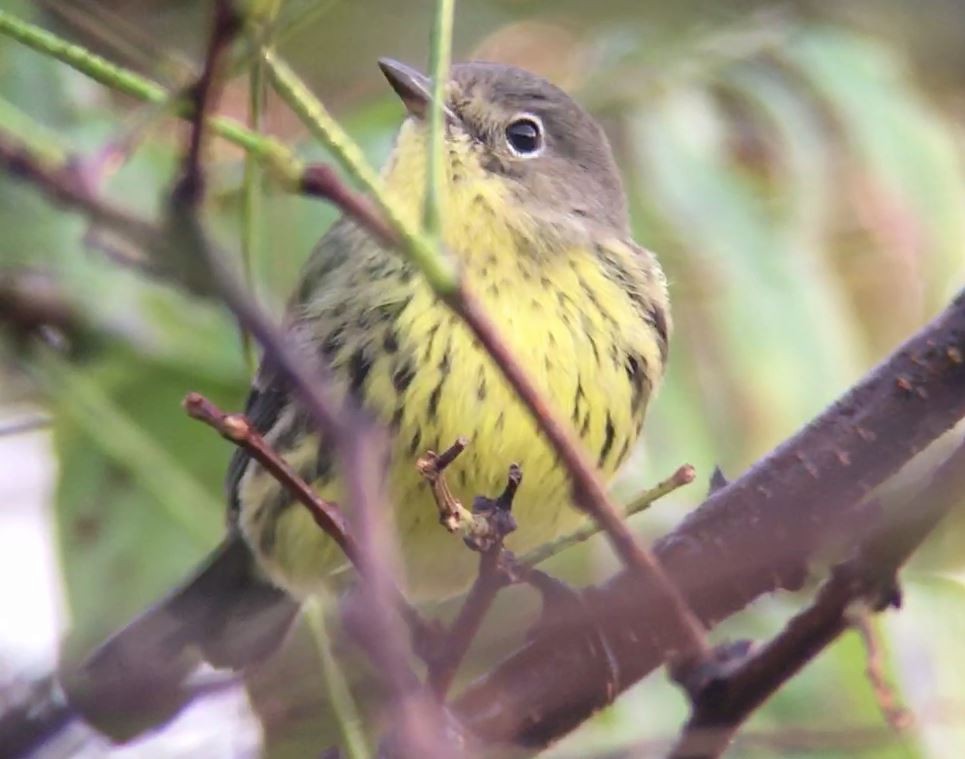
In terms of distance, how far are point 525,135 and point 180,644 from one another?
99cm

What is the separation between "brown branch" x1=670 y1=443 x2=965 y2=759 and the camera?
2.97ft

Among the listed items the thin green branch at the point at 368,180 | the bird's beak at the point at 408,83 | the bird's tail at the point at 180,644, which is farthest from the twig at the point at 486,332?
the bird's beak at the point at 408,83

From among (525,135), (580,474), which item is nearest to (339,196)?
(580,474)

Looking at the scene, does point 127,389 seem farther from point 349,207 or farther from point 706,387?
point 349,207

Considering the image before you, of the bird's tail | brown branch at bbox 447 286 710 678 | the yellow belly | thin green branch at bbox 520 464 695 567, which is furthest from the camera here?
the yellow belly

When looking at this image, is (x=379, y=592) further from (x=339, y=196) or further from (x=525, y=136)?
(x=525, y=136)

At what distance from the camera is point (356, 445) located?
2.39 ft

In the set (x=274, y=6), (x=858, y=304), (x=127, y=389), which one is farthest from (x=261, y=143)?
(x=858, y=304)

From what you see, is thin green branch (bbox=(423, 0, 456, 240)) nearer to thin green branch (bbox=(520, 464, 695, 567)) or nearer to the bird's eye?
thin green branch (bbox=(520, 464, 695, 567))

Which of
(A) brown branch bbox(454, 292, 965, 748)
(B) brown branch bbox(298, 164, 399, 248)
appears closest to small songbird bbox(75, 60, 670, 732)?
(A) brown branch bbox(454, 292, 965, 748)

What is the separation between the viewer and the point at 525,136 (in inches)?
105

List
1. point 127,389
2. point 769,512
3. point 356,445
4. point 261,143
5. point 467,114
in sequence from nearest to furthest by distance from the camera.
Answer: point 356,445 → point 261,143 → point 769,512 → point 467,114 → point 127,389

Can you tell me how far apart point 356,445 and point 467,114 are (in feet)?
6.11

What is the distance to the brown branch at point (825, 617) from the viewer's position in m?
0.90
